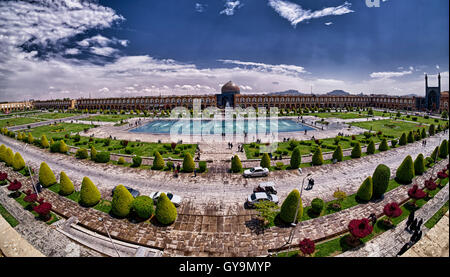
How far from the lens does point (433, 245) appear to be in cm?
396

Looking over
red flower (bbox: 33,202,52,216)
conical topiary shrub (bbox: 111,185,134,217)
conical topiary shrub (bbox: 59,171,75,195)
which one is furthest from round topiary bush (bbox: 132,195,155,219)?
conical topiary shrub (bbox: 59,171,75,195)

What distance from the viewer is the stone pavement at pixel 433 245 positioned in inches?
151

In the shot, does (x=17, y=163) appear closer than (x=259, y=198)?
No

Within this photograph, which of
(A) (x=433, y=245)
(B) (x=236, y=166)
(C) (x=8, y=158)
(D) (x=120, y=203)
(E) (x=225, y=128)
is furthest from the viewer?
(E) (x=225, y=128)

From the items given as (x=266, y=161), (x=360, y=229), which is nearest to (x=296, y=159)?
(x=266, y=161)

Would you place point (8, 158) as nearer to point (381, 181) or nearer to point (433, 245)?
point (433, 245)

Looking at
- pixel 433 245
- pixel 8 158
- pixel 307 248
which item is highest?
pixel 433 245

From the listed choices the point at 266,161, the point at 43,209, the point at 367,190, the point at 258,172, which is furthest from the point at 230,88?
the point at 43,209

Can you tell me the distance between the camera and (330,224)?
431 inches

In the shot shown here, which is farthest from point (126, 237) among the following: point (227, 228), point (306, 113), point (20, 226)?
point (306, 113)

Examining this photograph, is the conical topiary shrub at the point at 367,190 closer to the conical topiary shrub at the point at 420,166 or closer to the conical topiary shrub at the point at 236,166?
the conical topiary shrub at the point at 420,166

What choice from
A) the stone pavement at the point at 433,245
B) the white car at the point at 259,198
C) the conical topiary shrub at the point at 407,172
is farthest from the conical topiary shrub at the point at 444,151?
the stone pavement at the point at 433,245

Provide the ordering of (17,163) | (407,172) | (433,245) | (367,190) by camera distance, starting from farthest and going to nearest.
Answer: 1. (17,163)
2. (407,172)
3. (367,190)
4. (433,245)

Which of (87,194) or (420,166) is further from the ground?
(420,166)
